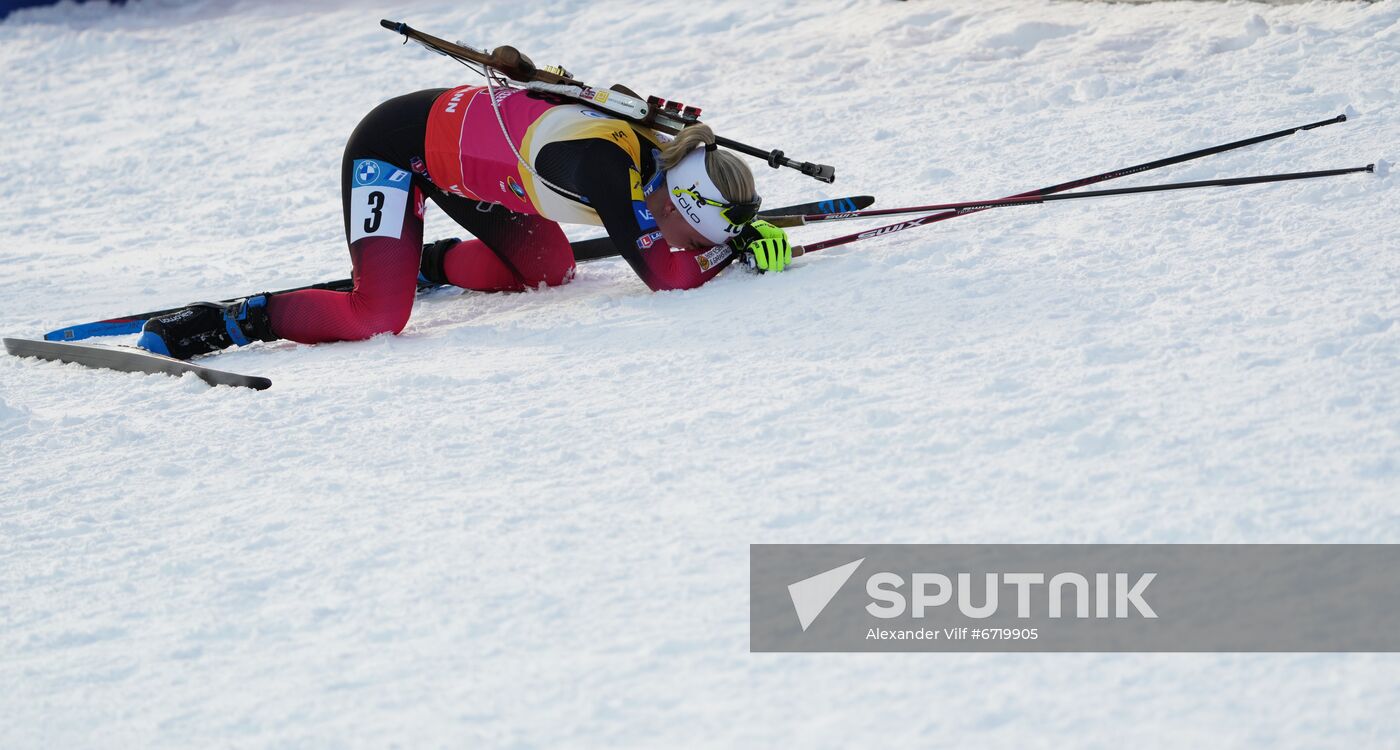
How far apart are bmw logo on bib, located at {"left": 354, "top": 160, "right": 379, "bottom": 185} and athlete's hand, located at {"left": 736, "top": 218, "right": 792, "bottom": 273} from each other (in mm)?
1147

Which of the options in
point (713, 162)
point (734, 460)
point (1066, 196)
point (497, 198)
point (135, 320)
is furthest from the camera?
point (135, 320)

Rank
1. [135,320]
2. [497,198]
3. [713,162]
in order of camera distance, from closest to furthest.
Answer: [713,162] < [497,198] < [135,320]

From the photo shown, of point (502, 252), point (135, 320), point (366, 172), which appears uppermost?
point (366, 172)

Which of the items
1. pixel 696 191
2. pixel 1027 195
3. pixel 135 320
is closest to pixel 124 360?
pixel 135 320

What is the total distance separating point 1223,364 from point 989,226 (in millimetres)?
1366

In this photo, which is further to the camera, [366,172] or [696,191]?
[366,172]

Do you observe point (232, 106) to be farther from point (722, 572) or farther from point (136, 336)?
point (722, 572)

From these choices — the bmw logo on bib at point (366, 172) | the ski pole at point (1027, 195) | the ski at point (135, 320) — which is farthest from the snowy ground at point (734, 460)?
the bmw logo on bib at point (366, 172)

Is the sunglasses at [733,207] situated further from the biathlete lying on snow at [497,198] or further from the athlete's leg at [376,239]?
the athlete's leg at [376,239]

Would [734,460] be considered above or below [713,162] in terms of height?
below

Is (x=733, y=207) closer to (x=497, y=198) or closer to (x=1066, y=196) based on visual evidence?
(x=497, y=198)

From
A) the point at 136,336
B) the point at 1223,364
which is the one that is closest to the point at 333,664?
the point at 1223,364

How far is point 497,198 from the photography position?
12.7ft

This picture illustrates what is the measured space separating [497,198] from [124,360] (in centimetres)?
124
